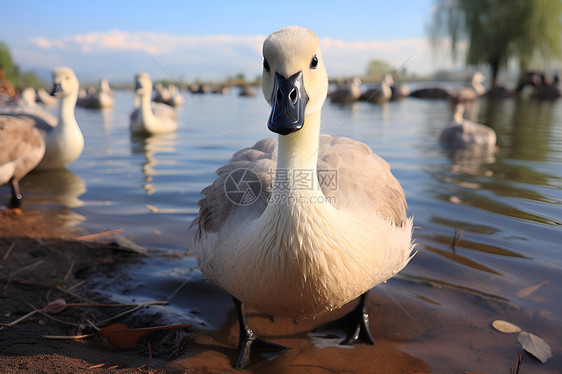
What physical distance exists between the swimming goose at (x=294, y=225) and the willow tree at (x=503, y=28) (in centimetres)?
3504

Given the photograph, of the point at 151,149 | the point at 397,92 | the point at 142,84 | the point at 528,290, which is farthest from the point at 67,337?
the point at 397,92

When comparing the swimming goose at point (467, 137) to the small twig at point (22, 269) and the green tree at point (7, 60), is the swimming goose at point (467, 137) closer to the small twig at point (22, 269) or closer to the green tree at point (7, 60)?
the small twig at point (22, 269)

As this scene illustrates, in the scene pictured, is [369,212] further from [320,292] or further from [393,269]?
[320,292]

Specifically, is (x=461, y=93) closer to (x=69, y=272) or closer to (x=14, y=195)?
(x=14, y=195)

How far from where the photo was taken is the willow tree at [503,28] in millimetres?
31953

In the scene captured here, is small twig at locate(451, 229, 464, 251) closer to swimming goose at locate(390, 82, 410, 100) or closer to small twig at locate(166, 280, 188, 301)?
small twig at locate(166, 280, 188, 301)

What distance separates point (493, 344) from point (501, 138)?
1082 cm

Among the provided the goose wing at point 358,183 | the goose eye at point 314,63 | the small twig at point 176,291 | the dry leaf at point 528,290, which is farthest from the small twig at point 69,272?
the dry leaf at point 528,290

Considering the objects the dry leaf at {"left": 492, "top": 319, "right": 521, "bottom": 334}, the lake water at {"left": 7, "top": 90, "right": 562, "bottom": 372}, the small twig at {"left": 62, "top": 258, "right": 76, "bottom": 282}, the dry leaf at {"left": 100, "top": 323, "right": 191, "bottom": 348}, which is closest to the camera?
the dry leaf at {"left": 100, "top": 323, "right": 191, "bottom": 348}

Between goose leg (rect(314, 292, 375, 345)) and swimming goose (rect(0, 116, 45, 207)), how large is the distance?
16.2 feet

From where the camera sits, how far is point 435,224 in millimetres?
5219

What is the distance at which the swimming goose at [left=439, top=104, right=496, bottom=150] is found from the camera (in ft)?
33.4

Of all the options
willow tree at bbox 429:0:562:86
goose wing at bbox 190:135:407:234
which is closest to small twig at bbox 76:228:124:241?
goose wing at bbox 190:135:407:234

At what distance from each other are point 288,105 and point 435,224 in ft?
12.0
